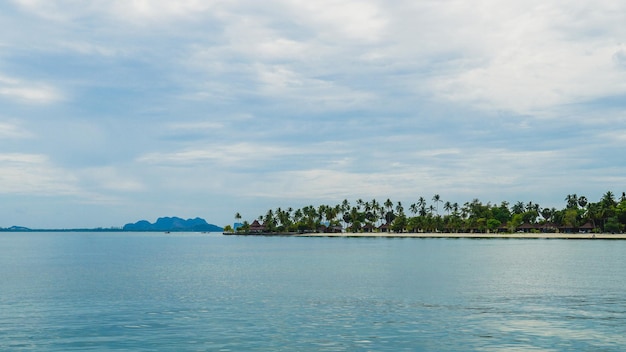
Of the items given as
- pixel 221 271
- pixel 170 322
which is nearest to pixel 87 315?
pixel 170 322

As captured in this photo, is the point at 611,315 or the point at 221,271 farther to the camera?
the point at 221,271

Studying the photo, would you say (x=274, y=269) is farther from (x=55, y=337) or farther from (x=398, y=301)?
(x=55, y=337)

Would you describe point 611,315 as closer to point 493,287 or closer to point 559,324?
point 559,324

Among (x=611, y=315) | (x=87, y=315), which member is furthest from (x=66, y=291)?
(x=611, y=315)

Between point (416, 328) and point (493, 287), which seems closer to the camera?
point (416, 328)

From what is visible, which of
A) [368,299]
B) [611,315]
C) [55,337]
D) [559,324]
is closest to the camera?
[55,337]

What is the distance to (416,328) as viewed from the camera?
38.7 meters

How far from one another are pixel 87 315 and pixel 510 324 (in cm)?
3070

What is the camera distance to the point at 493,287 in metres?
64.4

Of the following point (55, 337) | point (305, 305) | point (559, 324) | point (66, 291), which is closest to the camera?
point (55, 337)

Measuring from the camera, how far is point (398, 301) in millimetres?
52469

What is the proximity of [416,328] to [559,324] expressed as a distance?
9640 mm

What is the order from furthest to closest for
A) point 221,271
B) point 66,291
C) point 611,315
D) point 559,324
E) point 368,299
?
point 221,271, point 66,291, point 368,299, point 611,315, point 559,324

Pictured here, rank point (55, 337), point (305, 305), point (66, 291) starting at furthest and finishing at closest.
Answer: point (66, 291), point (305, 305), point (55, 337)
